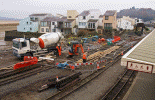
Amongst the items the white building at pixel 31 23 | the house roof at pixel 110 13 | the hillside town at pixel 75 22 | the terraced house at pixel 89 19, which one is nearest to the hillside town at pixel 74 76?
the terraced house at pixel 89 19

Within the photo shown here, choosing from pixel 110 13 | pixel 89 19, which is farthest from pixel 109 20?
pixel 89 19

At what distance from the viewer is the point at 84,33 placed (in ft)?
145

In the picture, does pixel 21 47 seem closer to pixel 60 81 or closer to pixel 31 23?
pixel 60 81

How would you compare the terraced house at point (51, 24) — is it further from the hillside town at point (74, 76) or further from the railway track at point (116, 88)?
the railway track at point (116, 88)

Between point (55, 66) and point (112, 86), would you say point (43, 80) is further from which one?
point (112, 86)

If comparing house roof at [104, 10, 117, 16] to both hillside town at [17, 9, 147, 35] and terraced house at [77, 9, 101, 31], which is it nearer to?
hillside town at [17, 9, 147, 35]

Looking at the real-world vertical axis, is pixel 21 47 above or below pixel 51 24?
below

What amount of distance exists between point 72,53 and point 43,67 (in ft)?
16.5

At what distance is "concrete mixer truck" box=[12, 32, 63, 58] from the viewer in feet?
57.6

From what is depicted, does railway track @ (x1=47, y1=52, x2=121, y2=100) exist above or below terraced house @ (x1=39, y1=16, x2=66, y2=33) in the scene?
below

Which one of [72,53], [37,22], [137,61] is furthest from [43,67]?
[37,22]

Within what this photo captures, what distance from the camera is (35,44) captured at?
20.8 meters

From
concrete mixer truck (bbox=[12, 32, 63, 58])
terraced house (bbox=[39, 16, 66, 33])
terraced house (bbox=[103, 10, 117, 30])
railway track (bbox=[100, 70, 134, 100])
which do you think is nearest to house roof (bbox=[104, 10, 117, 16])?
terraced house (bbox=[103, 10, 117, 30])

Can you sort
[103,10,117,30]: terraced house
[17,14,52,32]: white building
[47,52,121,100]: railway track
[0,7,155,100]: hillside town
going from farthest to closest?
[17,14,52,32]: white building < [103,10,117,30]: terraced house < [47,52,121,100]: railway track < [0,7,155,100]: hillside town
